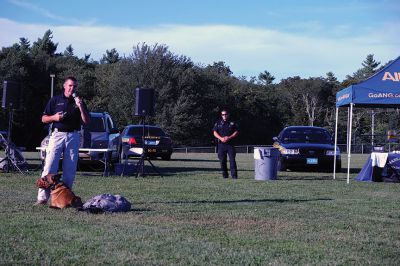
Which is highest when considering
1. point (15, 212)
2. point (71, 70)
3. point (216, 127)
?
point (71, 70)

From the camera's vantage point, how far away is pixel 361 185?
1360cm

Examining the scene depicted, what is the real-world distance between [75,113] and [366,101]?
7911mm

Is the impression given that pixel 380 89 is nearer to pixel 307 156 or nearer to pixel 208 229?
pixel 307 156

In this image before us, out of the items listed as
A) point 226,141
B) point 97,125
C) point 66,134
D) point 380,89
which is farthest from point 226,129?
point 66,134

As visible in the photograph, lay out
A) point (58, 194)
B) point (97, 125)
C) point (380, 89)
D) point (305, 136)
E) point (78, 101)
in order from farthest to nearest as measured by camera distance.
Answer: point (305, 136) → point (97, 125) → point (380, 89) → point (78, 101) → point (58, 194)

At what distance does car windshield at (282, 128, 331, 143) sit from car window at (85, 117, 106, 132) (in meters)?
5.64

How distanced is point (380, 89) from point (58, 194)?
876cm

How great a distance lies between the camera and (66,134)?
28.3 feet

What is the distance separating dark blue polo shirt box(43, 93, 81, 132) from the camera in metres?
8.59

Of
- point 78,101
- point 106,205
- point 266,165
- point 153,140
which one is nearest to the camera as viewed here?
point 106,205

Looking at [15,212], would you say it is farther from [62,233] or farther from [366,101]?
[366,101]

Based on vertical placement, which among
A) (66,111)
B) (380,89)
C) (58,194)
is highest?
(380,89)

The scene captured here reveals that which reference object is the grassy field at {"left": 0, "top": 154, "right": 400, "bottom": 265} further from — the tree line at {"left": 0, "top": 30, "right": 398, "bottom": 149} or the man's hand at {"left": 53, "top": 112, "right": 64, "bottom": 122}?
the tree line at {"left": 0, "top": 30, "right": 398, "bottom": 149}

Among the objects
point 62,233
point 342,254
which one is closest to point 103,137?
point 62,233
